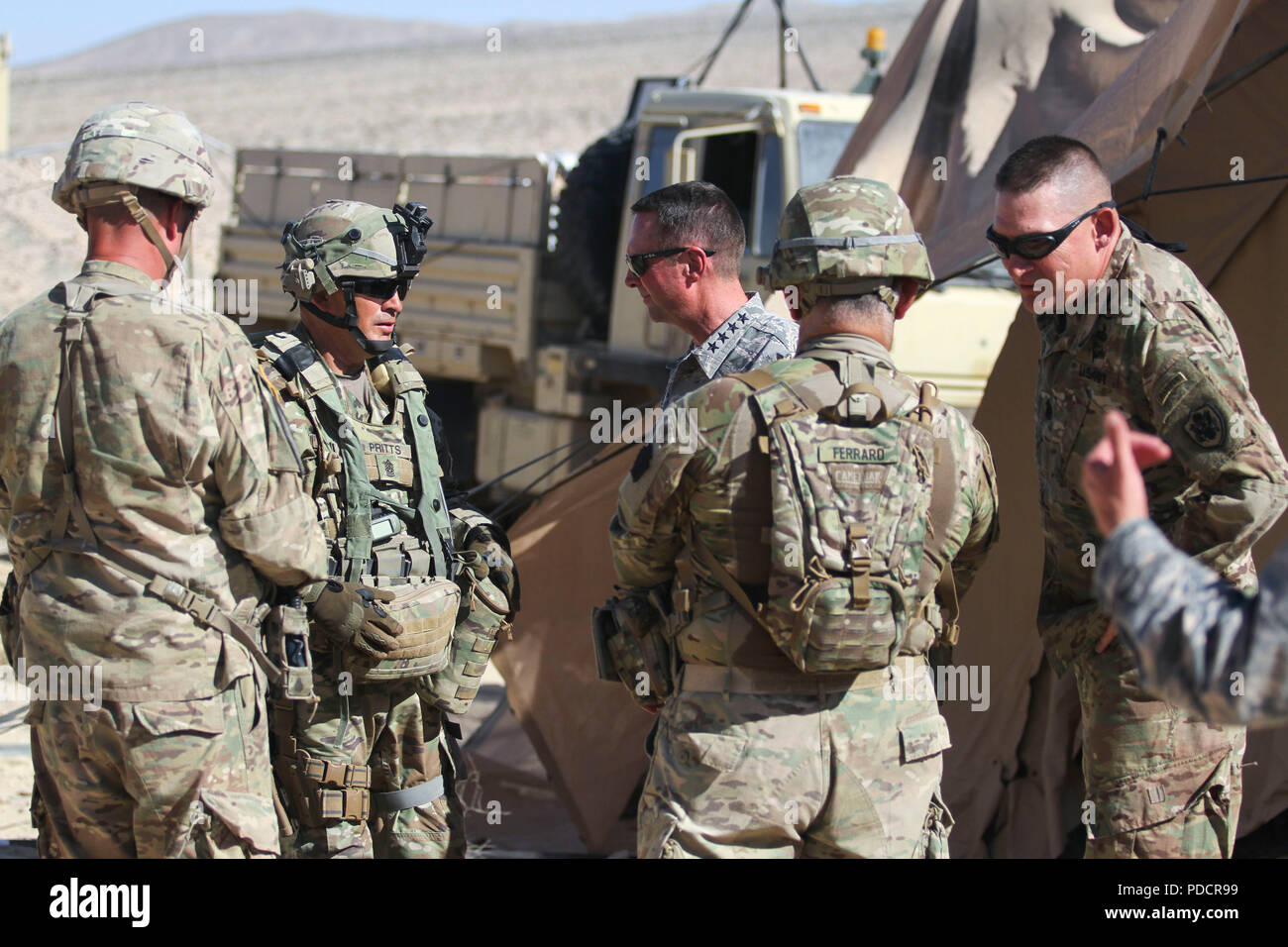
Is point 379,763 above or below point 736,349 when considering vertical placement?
below

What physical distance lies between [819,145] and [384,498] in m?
4.73

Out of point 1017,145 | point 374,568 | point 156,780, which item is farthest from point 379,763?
point 1017,145

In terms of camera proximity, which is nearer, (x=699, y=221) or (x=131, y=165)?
(x=131, y=165)

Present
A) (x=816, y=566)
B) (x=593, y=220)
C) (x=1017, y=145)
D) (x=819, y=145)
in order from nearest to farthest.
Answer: (x=816, y=566) < (x=1017, y=145) < (x=819, y=145) < (x=593, y=220)

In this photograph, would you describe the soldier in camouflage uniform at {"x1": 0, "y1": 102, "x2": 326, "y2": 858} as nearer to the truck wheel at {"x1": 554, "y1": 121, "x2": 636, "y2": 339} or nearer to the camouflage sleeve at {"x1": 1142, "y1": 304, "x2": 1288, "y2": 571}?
the camouflage sleeve at {"x1": 1142, "y1": 304, "x2": 1288, "y2": 571}

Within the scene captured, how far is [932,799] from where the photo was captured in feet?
8.28

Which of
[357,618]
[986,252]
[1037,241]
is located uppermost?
[986,252]

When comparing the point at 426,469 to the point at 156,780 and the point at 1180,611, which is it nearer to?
the point at 156,780

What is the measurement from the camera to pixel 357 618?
2.96 metres

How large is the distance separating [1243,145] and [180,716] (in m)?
3.18

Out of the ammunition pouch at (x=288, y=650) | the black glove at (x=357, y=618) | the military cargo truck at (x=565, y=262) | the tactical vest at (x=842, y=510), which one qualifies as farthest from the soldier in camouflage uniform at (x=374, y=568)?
the military cargo truck at (x=565, y=262)

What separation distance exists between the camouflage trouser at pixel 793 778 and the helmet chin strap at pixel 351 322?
1.24 meters

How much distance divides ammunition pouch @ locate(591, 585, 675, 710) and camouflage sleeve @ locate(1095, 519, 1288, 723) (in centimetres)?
102

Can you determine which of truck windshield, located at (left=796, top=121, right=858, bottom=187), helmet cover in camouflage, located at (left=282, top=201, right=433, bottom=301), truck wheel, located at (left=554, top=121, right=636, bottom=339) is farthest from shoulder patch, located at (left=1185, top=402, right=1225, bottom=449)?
truck wheel, located at (left=554, top=121, right=636, bottom=339)
